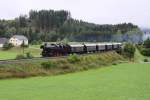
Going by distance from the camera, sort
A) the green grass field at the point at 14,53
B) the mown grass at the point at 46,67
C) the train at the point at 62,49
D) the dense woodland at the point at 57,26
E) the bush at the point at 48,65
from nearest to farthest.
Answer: the mown grass at the point at 46,67 < the bush at the point at 48,65 < the train at the point at 62,49 < the green grass field at the point at 14,53 < the dense woodland at the point at 57,26

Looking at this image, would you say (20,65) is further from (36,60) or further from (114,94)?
(114,94)

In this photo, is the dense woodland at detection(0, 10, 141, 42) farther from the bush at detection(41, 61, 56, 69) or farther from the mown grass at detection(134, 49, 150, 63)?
the bush at detection(41, 61, 56, 69)

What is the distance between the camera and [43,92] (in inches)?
975

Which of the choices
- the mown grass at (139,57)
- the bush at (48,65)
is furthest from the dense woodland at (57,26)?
the bush at (48,65)

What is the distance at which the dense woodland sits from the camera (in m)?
141

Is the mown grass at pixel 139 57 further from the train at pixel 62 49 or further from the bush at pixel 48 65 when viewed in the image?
the bush at pixel 48 65

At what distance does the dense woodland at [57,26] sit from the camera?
141375 mm

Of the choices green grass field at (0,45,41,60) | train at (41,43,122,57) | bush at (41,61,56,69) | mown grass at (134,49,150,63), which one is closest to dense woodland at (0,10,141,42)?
mown grass at (134,49,150,63)

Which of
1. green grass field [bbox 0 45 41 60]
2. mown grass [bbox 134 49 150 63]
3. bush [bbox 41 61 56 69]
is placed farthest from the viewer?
mown grass [bbox 134 49 150 63]

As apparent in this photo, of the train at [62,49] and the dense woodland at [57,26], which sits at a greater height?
the dense woodland at [57,26]

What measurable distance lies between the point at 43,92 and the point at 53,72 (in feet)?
48.6

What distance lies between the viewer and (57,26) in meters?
163

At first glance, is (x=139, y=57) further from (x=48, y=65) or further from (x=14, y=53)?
(x=48, y=65)

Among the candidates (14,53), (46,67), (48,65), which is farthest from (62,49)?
(14,53)
